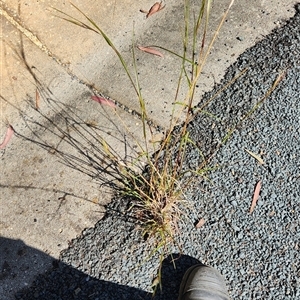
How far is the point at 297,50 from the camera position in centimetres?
291

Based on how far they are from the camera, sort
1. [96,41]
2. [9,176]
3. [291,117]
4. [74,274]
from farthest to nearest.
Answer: [96,41], [291,117], [9,176], [74,274]

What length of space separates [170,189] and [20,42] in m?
1.32

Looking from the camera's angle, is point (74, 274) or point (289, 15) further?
point (289, 15)

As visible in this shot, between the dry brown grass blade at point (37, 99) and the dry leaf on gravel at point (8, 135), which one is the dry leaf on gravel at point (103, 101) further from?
the dry leaf on gravel at point (8, 135)

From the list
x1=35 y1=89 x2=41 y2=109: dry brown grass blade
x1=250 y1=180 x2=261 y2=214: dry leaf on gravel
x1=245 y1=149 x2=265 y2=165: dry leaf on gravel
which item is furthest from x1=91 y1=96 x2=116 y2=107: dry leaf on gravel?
x1=250 y1=180 x2=261 y2=214: dry leaf on gravel

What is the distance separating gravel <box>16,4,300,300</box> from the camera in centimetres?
224

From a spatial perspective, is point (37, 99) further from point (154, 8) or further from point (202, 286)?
point (202, 286)

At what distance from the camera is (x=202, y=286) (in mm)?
2154

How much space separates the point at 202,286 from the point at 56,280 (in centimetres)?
Result: 70

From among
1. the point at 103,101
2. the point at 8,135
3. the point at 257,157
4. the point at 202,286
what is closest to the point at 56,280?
the point at 202,286

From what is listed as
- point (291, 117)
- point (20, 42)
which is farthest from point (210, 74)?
point (20, 42)

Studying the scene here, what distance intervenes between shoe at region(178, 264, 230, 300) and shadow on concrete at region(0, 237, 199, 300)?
3.6 inches

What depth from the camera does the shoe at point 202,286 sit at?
7.01 ft

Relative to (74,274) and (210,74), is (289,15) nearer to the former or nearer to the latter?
(210,74)
